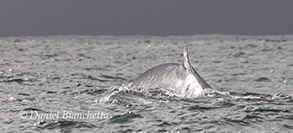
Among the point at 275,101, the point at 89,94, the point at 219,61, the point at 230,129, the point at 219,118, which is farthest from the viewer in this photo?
the point at 219,61

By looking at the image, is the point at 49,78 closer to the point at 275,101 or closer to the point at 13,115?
the point at 13,115

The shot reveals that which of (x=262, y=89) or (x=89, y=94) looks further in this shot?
(x=262, y=89)

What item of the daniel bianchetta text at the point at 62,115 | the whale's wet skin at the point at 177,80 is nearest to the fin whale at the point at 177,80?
the whale's wet skin at the point at 177,80

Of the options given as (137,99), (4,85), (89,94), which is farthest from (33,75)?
(137,99)

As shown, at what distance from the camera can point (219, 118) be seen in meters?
11.9

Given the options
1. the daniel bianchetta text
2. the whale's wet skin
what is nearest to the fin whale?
the whale's wet skin

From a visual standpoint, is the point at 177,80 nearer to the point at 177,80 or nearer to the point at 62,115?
the point at 177,80

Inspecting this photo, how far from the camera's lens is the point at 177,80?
14.4m

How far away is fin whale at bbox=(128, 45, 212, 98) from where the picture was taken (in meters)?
13.9

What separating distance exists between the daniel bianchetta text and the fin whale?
2668mm

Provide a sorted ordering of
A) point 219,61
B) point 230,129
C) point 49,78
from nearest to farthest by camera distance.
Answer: point 230,129 < point 49,78 < point 219,61

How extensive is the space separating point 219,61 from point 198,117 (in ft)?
76.6

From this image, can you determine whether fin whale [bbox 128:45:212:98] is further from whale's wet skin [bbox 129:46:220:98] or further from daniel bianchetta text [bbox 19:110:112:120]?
daniel bianchetta text [bbox 19:110:112:120]

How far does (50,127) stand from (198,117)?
352 centimetres
